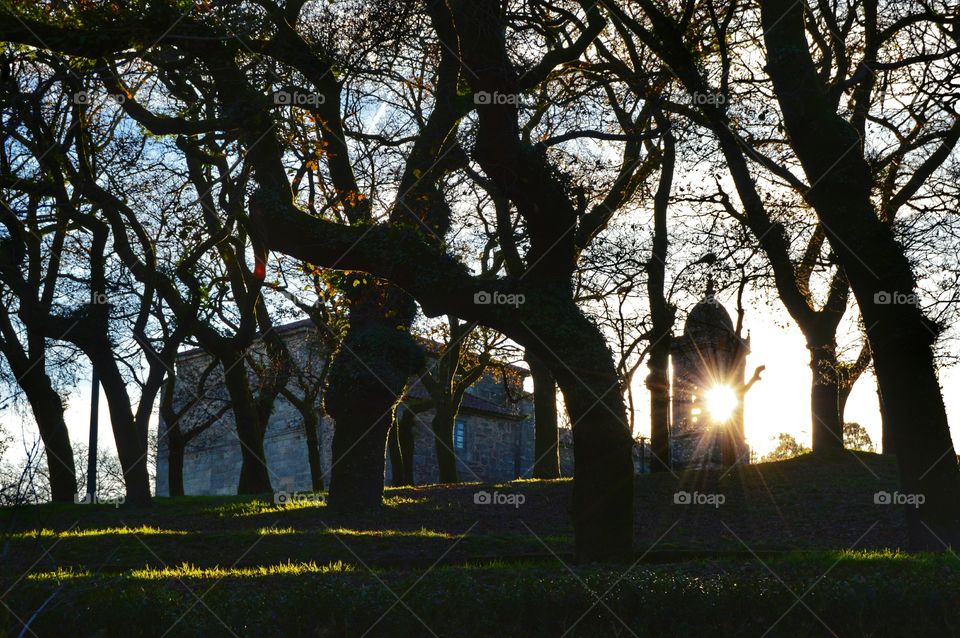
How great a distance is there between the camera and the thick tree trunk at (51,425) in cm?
2280

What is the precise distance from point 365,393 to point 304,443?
30528 millimetres

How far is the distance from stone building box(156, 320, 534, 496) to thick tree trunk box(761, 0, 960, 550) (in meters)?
29.2

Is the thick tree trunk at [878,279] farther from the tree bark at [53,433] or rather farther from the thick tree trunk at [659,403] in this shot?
A: the tree bark at [53,433]

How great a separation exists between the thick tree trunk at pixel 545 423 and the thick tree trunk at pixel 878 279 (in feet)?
44.4

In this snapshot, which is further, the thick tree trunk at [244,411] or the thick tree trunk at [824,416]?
the thick tree trunk at [244,411]

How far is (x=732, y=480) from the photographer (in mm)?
20406

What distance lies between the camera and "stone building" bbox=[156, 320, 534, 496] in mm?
44031

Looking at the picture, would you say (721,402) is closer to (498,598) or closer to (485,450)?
(498,598)

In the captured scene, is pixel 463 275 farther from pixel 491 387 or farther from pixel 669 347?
pixel 491 387

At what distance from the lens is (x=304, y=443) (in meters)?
45.0

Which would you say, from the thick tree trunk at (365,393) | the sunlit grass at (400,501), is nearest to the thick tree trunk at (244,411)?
the sunlit grass at (400,501)

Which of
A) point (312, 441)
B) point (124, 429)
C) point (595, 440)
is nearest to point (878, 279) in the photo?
point (595, 440)

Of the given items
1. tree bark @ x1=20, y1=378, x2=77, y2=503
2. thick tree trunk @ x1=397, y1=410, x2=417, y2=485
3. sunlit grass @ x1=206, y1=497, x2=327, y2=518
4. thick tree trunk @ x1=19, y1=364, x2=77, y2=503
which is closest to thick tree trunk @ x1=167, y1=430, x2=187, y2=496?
tree bark @ x1=20, y1=378, x2=77, y2=503

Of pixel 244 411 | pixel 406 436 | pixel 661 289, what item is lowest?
pixel 406 436
